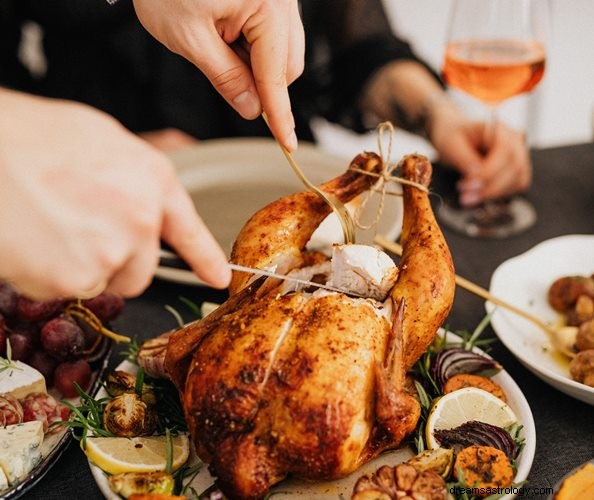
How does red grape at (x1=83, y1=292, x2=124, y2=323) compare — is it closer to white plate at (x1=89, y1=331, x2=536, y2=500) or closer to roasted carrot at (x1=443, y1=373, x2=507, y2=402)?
white plate at (x1=89, y1=331, x2=536, y2=500)

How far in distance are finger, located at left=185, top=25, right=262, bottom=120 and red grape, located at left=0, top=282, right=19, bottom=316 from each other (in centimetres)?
51

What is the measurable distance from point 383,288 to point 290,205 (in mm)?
227

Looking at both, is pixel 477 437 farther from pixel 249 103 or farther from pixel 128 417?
pixel 249 103

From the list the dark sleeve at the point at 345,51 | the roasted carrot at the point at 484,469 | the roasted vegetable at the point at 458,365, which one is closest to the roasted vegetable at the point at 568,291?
the roasted vegetable at the point at 458,365

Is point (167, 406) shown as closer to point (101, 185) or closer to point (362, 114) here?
point (101, 185)

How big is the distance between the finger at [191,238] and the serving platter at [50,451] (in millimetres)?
440

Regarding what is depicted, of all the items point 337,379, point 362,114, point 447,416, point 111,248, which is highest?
point 111,248

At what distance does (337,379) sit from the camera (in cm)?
91

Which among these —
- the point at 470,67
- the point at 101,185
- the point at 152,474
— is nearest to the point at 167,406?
the point at 152,474

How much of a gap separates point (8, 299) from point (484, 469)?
2.75 feet

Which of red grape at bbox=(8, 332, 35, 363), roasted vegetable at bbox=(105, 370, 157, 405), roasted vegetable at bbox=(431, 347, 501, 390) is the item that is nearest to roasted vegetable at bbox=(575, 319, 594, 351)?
roasted vegetable at bbox=(431, 347, 501, 390)

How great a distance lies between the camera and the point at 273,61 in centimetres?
115

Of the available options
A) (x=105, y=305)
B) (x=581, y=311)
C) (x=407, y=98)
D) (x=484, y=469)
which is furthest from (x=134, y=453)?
(x=407, y=98)

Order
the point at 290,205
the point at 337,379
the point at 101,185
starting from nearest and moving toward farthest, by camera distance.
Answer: the point at 101,185 < the point at 337,379 < the point at 290,205
